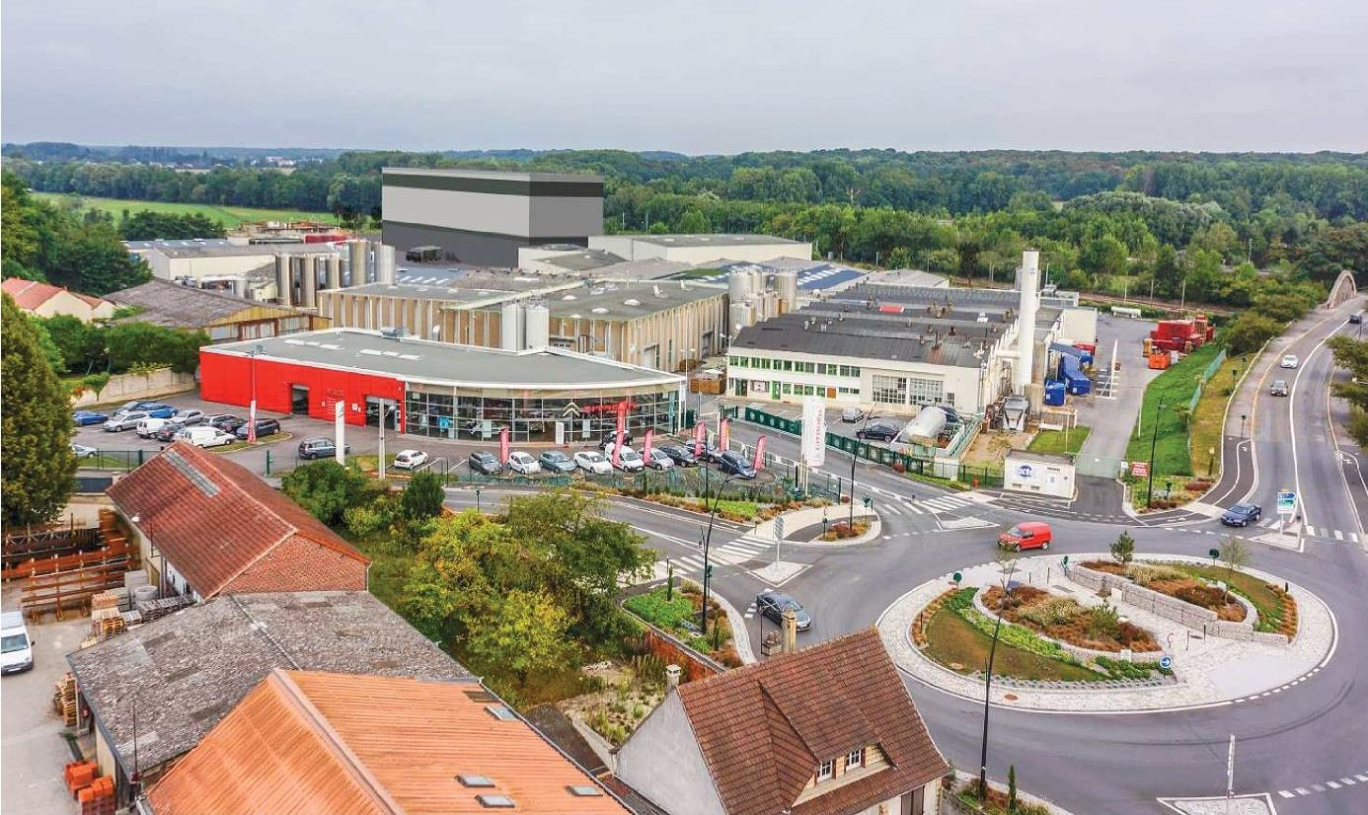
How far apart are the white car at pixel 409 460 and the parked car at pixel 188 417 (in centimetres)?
1167

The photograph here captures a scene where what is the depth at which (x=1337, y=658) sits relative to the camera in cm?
3497

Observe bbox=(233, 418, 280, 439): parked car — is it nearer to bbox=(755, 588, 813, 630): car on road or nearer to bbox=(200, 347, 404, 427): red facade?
bbox=(200, 347, 404, 427): red facade

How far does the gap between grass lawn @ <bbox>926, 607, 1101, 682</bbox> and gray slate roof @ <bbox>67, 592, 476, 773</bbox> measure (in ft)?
50.9

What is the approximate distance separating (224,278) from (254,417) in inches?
1930

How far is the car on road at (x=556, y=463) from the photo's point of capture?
52.5 m

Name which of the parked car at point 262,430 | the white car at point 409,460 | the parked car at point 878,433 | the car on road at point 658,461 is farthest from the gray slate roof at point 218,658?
the parked car at point 878,433

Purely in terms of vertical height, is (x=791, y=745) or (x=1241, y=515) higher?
(x=791, y=745)

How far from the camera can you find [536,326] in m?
65.9

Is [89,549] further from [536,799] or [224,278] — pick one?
[224,278]

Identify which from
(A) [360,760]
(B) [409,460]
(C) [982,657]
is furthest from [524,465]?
(A) [360,760]

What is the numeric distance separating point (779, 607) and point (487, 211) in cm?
9179

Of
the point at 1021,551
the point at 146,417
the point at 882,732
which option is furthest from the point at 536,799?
the point at 146,417

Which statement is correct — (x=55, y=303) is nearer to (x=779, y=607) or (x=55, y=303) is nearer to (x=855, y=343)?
(x=855, y=343)

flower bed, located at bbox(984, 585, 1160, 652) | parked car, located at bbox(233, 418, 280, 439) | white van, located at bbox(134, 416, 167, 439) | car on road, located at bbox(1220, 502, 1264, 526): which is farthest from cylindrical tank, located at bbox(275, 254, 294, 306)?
car on road, located at bbox(1220, 502, 1264, 526)
